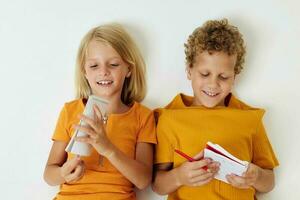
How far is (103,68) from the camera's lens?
131 cm

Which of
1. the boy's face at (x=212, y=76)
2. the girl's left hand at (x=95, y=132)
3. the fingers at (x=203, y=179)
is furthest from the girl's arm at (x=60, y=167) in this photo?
the boy's face at (x=212, y=76)

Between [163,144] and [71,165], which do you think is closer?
[71,165]

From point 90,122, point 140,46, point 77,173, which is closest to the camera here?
point 90,122

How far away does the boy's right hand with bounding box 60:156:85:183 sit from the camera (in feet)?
3.94

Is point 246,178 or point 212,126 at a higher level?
point 212,126

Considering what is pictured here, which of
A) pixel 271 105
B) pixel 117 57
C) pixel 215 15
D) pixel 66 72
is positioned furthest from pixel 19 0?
pixel 271 105

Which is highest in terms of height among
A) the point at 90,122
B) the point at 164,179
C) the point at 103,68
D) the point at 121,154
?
the point at 103,68

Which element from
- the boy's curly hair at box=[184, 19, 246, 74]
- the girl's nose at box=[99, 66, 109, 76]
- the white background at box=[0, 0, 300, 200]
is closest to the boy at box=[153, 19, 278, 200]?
the boy's curly hair at box=[184, 19, 246, 74]

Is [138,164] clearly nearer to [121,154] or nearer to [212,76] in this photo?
[121,154]

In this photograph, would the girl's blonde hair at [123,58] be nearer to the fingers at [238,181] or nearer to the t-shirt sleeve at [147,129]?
the t-shirt sleeve at [147,129]

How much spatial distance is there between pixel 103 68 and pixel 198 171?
417 mm

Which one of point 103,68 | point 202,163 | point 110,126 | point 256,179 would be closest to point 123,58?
point 103,68

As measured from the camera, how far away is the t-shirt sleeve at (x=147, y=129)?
1.34 m

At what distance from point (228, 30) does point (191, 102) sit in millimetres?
255
